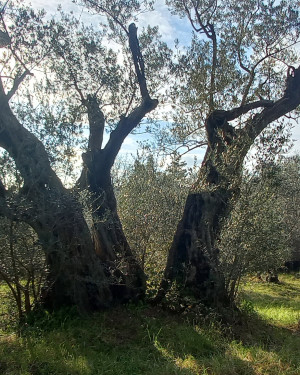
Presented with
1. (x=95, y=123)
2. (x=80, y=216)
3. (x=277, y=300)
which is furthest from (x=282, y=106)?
(x=277, y=300)

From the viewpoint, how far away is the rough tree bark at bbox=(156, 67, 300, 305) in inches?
279

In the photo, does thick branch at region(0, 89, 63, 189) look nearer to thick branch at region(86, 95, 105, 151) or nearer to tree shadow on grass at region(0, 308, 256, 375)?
thick branch at region(86, 95, 105, 151)

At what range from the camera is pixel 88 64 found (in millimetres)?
8273

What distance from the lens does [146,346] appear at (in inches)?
234

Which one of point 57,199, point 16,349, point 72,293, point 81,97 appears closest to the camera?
point 16,349

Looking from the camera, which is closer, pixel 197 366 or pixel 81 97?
pixel 197 366

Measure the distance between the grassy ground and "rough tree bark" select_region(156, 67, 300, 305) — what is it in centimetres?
74

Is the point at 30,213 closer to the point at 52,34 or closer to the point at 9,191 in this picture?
the point at 9,191

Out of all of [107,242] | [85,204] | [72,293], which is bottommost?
[72,293]

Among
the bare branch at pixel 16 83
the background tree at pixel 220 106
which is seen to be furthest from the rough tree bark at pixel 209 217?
the bare branch at pixel 16 83

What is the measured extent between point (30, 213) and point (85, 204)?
0.95 meters

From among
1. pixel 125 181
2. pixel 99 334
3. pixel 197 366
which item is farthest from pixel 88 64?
pixel 197 366

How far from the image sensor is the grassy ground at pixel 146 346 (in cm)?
495

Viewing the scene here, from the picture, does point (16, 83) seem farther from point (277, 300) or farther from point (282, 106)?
point (277, 300)
